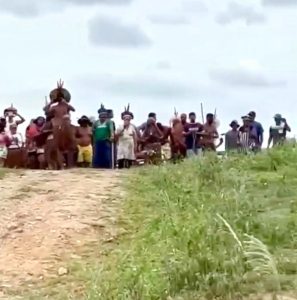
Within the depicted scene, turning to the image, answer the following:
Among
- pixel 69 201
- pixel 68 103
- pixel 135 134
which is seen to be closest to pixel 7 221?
pixel 69 201

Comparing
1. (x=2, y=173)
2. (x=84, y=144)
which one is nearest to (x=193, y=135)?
(x=84, y=144)

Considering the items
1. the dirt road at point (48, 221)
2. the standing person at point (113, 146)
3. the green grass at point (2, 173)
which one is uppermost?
the standing person at point (113, 146)

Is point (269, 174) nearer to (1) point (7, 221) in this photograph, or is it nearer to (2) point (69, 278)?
(1) point (7, 221)

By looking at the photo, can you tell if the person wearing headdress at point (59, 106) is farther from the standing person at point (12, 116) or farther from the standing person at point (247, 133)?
the standing person at point (247, 133)

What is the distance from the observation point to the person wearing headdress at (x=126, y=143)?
17.2m

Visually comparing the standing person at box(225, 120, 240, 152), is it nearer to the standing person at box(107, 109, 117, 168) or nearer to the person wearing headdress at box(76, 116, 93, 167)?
the standing person at box(107, 109, 117, 168)

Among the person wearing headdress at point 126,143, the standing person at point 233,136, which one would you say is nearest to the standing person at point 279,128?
the standing person at point 233,136

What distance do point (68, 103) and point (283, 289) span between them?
10176mm

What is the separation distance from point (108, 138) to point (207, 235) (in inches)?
380

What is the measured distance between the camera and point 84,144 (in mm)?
17188

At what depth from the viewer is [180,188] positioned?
37.2 feet

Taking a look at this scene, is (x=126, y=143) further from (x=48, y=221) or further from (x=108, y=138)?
(x=48, y=221)

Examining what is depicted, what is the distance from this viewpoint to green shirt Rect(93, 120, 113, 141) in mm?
17281

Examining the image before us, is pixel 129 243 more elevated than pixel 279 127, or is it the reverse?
pixel 279 127
